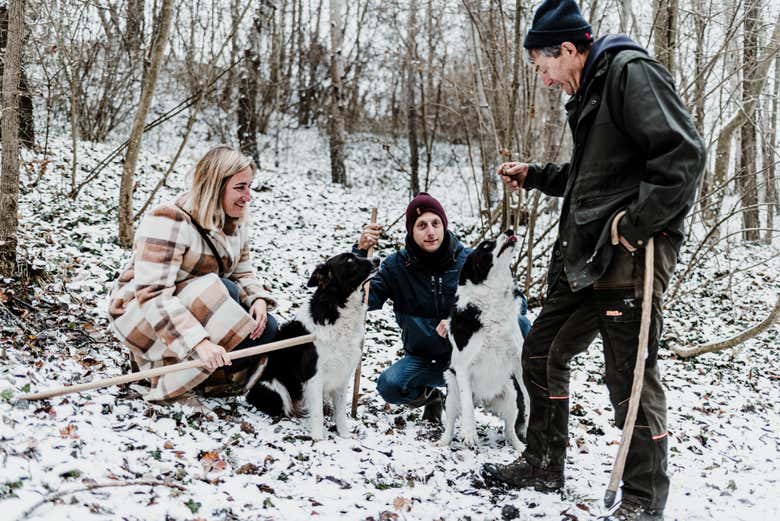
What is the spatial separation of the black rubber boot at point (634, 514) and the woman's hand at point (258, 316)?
2585 millimetres

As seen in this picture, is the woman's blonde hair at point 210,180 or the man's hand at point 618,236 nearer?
the man's hand at point 618,236

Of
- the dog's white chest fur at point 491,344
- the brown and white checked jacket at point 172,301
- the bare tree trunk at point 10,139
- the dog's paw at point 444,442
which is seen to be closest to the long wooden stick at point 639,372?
the dog's white chest fur at point 491,344

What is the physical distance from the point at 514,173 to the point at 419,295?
142 cm

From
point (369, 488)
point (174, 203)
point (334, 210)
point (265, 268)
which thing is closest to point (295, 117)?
point (334, 210)

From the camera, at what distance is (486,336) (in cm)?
394

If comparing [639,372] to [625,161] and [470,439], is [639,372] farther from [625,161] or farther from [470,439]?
[470,439]

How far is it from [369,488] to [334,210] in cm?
871

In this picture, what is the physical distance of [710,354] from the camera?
22.6 feet

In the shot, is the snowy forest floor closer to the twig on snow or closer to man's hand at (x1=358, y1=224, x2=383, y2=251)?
the twig on snow

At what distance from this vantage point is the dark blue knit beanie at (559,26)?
2.77m

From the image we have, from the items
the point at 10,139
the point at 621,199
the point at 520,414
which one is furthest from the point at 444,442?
the point at 10,139

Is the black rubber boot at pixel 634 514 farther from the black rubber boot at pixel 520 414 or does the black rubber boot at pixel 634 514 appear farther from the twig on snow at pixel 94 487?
the twig on snow at pixel 94 487

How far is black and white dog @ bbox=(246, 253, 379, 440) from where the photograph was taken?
4.03 metres

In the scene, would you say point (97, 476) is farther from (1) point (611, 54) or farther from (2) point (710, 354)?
(2) point (710, 354)
